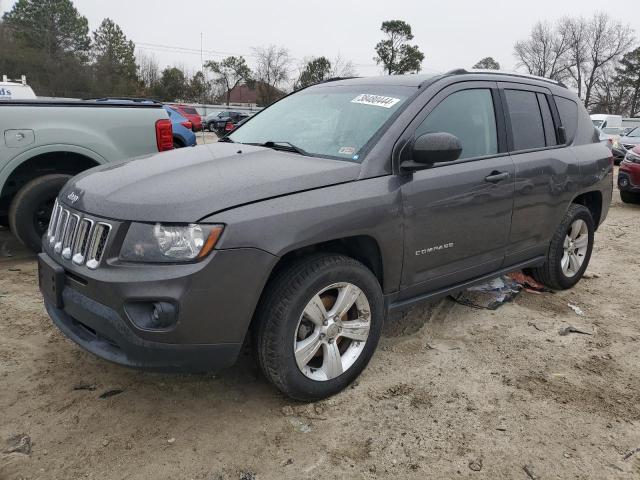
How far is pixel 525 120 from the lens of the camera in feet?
12.5

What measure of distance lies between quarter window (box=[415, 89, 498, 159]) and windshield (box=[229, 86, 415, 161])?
0.77ft

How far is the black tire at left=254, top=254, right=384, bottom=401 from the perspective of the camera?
8.03 ft

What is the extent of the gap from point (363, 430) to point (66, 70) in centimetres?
5346

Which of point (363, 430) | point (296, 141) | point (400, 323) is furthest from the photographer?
point (400, 323)

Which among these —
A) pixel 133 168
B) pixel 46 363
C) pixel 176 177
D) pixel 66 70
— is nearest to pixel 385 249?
pixel 176 177

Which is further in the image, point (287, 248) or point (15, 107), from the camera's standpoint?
point (15, 107)

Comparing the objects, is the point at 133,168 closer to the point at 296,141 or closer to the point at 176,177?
the point at 176,177

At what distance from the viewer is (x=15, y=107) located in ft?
14.9

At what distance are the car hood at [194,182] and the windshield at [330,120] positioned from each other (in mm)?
195

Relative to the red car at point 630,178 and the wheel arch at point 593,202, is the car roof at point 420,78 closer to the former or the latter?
the wheel arch at point 593,202

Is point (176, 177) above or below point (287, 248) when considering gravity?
above

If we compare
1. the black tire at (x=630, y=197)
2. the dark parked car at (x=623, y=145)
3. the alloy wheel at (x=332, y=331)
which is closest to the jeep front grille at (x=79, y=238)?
the alloy wheel at (x=332, y=331)

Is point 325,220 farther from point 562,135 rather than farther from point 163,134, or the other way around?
point 163,134

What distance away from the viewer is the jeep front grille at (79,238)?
236 centimetres
